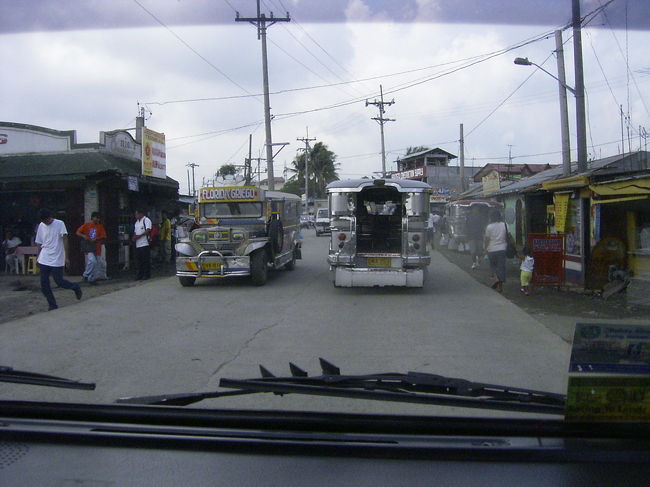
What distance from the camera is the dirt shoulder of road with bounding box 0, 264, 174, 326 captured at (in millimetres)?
10227

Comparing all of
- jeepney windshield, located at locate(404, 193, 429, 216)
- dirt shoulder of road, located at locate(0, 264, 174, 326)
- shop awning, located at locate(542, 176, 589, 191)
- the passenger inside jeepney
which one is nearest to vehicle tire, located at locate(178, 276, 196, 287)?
dirt shoulder of road, located at locate(0, 264, 174, 326)

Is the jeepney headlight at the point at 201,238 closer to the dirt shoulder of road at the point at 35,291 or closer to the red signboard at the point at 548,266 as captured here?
the dirt shoulder of road at the point at 35,291

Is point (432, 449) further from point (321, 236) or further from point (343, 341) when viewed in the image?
point (321, 236)

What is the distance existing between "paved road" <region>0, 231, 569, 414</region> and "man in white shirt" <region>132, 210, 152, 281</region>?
9.46 feet

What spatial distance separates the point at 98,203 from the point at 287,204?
515cm

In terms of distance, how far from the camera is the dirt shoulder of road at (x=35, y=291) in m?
10.2

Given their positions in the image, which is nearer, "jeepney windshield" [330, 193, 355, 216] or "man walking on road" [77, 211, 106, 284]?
"jeepney windshield" [330, 193, 355, 216]

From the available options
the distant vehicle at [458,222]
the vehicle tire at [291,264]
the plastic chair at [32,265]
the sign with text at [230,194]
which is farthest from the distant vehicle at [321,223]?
the sign with text at [230,194]

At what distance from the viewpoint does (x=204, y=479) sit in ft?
7.93

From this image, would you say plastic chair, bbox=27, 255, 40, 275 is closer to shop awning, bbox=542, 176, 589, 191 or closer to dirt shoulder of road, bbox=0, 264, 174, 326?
dirt shoulder of road, bbox=0, 264, 174, 326

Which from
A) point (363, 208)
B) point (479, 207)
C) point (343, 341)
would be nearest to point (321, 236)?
point (479, 207)

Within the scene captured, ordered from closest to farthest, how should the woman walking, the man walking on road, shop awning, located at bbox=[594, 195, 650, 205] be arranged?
shop awning, located at bbox=[594, 195, 650, 205]
the woman walking
the man walking on road

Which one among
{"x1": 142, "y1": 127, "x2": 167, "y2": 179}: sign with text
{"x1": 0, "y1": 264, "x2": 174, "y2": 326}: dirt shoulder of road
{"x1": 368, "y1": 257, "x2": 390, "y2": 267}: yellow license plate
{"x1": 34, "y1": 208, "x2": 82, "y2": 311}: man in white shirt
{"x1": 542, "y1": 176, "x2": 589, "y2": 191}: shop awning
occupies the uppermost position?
{"x1": 142, "y1": 127, "x2": 167, "y2": 179}: sign with text

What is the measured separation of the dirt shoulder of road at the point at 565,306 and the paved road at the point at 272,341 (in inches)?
13.2
